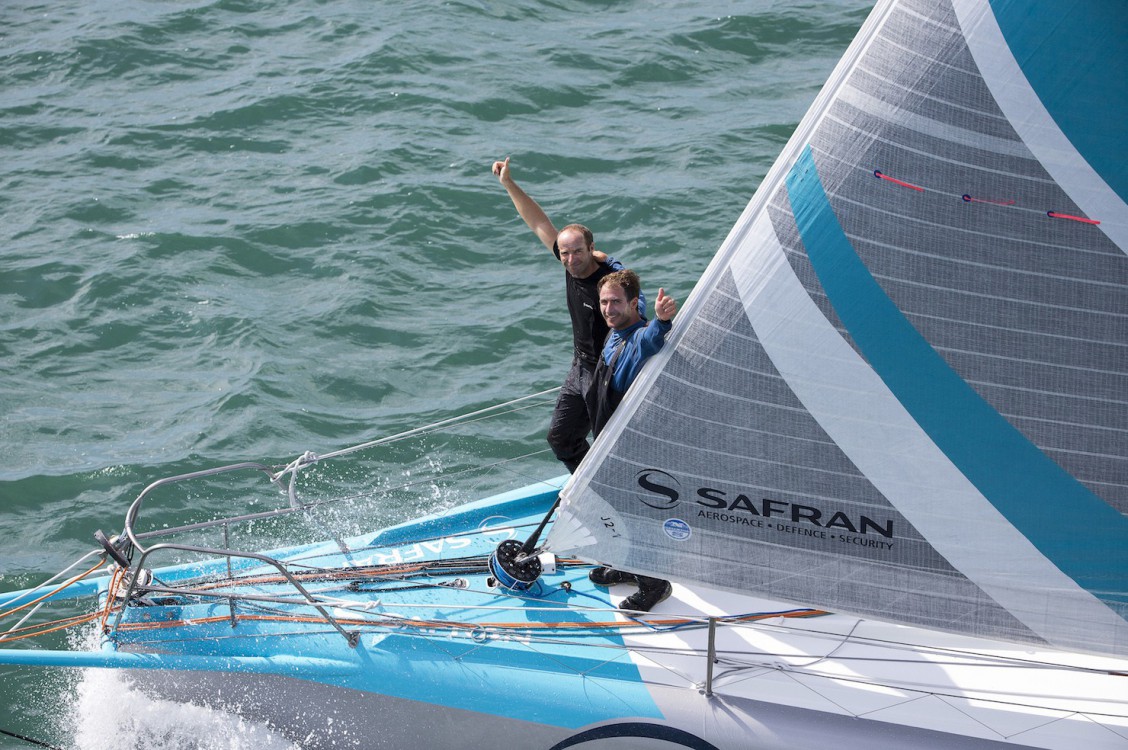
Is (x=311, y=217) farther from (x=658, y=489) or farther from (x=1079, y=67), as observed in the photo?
(x=1079, y=67)

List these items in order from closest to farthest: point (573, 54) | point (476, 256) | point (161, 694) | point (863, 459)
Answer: point (863, 459)
point (161, 694)
point (476, 256)
point (573, 54)

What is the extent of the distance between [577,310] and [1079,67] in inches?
101

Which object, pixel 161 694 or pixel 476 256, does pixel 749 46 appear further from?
pixel 161 694

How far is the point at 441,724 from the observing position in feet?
17.6

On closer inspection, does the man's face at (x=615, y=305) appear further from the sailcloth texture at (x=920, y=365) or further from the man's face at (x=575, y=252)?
the sailcloth texture at (x=920, y=365)

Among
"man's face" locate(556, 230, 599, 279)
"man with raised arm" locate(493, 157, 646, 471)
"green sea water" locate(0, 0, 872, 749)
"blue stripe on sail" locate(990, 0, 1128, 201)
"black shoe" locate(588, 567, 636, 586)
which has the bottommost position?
"green sea water" locate(0, 0, 872, 749)

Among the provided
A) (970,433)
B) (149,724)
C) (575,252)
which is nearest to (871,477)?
(970,433)

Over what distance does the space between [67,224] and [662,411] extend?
8088 mm

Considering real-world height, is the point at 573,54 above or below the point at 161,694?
above

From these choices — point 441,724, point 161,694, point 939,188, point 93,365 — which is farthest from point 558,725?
point 93,365

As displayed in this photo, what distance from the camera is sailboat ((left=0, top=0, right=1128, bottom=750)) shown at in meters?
4.19

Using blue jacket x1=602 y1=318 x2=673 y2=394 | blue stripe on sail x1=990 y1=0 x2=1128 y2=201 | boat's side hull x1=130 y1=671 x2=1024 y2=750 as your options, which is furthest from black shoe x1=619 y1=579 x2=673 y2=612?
blue stripe on sail x1=990 y1=0 x2=1128 y2=201

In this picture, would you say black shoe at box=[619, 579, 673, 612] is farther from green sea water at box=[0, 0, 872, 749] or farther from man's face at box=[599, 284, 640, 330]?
green sea water at box=[0, 0, 872, 749]

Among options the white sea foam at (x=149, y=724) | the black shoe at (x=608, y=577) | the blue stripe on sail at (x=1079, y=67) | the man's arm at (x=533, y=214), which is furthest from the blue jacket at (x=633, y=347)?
the white sea foam at (x=149, y=724)
